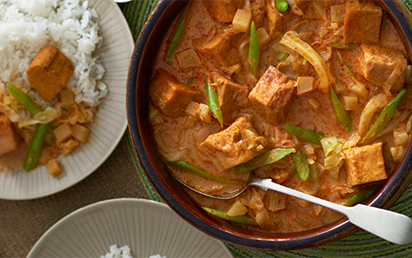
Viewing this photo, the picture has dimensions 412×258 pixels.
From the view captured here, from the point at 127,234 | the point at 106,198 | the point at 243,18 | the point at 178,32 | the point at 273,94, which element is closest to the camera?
the point at 273,94

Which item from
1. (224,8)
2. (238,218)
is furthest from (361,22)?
(238,218)

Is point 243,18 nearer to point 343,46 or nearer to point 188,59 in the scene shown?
point 188,59

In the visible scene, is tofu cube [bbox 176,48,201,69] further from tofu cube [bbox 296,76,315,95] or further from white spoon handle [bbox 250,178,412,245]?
white spoon handle [bbox 250,178,412,245]

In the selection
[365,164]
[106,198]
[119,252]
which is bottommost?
[119,252]

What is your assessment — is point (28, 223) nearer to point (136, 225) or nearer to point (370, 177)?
point (136, 225)

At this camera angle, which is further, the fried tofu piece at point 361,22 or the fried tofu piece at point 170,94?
the fried tofu piece at point 170,94

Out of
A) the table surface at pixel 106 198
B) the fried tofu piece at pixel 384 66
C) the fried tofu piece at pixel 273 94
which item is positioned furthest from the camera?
the table surface at pixel 106 198

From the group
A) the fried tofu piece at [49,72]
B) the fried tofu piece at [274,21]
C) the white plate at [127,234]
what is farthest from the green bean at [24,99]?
the fried tofu piece at [274,21]

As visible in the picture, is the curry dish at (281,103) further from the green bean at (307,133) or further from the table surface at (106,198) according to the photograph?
the table surface at (106,198)
